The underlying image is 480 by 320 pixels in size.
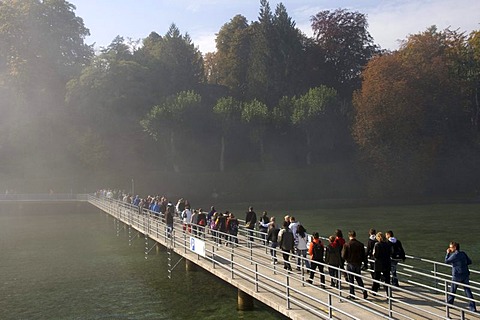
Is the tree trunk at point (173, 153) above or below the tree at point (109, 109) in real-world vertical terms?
below

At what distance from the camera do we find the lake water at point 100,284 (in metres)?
19.0

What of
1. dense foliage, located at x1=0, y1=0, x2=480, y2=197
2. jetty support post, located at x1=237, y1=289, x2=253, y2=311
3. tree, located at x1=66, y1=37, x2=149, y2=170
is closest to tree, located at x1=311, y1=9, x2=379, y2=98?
dense foliage, located at x1=0, y1=0, x2=480, y2=197

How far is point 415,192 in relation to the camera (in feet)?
237

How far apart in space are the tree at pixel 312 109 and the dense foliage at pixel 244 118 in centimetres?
21

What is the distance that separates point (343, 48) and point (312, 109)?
76.1 feet

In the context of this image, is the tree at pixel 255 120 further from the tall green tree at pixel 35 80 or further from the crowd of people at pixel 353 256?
the crowd of people at pixel 353 256

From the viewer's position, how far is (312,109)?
76438mm

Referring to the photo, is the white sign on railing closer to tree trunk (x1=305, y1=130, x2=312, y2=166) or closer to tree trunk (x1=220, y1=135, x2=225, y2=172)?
tree trunk (x1=220, y1=135, x2=225, y2=172)

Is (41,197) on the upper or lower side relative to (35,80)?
lower

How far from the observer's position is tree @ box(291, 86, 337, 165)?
251 feet

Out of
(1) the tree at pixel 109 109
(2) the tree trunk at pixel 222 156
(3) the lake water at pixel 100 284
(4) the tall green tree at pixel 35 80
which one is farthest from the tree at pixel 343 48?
(3) the lake water at pixel 100 284

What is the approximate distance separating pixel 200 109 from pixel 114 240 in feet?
139

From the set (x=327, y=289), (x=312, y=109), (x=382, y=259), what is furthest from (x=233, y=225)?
(x=312, y=109)

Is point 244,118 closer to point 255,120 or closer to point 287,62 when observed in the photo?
point 255,120
